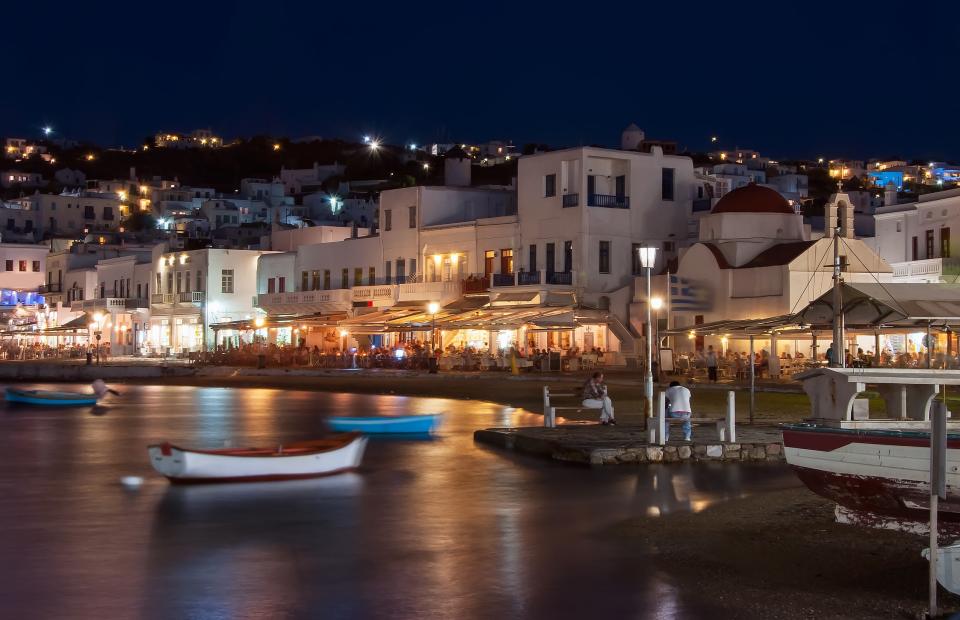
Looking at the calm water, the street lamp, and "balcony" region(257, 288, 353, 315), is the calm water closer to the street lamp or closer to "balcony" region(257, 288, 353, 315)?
the street lamp

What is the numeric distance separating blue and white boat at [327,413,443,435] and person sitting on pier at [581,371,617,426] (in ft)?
12.4

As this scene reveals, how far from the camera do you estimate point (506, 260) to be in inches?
2441

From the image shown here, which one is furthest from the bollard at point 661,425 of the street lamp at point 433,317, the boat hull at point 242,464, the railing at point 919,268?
the railing at point 919,268

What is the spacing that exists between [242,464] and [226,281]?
62.4 meters

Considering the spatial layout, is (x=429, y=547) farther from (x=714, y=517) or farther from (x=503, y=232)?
(x=503, y=232)

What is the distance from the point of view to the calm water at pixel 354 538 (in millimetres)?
11617

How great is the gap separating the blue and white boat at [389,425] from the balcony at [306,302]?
40644mm

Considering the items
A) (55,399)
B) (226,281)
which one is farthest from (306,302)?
(55,399)

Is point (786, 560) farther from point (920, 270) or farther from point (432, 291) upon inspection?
point (432, 291)

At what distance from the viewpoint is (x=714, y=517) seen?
1636cm

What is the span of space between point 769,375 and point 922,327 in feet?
45.8

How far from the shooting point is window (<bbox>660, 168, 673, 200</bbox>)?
60.9 meters

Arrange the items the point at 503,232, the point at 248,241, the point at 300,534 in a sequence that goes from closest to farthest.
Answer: the point at 300,534
the point at 503,232
the point at 248,241

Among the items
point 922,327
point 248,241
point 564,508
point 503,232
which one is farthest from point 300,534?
point 248,241
